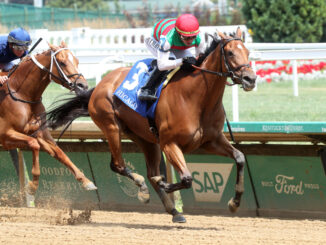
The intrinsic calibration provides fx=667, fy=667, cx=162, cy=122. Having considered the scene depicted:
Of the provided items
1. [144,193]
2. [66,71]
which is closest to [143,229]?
[144,193]

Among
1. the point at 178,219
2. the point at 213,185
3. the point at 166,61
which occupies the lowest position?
the point at 213,185

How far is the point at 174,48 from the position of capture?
20.1 feet

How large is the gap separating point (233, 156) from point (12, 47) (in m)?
2.76

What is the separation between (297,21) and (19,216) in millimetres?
12525

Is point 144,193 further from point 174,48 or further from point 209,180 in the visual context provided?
point 174,48

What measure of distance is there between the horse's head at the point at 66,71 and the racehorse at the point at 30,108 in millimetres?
10

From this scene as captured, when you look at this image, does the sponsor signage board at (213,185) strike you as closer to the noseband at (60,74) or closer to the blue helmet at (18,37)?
the noseband at (60,74)

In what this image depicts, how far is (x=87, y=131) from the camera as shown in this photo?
744 centimetres

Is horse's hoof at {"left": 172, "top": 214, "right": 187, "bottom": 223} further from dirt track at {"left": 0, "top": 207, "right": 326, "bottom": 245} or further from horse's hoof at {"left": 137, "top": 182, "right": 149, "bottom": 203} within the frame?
horse's hoof at {"left": 137, "top": 182, "right": 149, "bottom": 203}

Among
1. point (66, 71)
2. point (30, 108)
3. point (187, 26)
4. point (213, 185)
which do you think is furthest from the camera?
point (213, 185)

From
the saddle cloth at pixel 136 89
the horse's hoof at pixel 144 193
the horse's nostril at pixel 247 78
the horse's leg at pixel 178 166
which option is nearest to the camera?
the horse's nostril at pixel 247 78

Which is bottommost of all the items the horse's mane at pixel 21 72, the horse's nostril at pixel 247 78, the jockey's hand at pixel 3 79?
the jockey's hand at pixel 3 79

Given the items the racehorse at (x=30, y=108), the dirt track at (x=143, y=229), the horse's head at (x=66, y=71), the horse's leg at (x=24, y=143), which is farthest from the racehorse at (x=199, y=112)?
the horse's leg at (x=24, y=143)

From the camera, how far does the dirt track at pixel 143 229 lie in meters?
5.28
